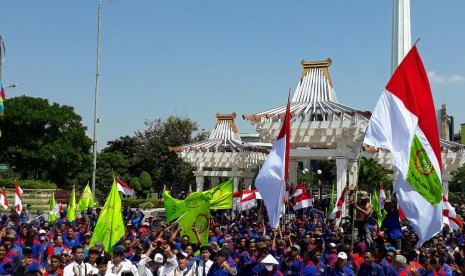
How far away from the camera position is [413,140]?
30.1 ft

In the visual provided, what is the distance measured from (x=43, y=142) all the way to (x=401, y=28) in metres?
27.0

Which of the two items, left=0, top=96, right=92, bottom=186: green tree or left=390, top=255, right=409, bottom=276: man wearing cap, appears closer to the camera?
left=390, top=255, right=409, bottom=276: man wearing cap

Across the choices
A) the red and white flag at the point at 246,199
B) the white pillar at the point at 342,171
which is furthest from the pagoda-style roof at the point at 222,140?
the red and white flag at the point at 246,199

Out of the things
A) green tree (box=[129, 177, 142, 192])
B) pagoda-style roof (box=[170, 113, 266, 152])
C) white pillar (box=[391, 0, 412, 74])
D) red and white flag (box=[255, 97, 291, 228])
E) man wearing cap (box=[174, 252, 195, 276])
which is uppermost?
white pillar (box=[391, 0, 412, 74])

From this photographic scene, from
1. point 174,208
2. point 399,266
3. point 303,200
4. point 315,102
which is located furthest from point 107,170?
point 399,266

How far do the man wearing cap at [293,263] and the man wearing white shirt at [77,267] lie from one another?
3.11 metres

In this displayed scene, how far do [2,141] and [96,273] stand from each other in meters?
42.0

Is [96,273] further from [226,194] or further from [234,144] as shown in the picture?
[234,144]

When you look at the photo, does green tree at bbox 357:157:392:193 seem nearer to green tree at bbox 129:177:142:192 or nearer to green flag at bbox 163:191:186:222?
green tree at bbox 129:177:142:192

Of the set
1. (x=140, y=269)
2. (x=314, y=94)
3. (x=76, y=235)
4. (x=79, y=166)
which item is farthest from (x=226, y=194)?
(x=79, y=166)

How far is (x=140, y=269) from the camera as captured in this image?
9.73 metres

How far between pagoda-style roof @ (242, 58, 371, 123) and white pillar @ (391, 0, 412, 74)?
48.0ft

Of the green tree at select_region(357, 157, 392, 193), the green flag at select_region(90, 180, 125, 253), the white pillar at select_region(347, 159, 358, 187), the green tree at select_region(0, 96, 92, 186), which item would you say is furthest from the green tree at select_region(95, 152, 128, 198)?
the green flag at select_region(90, 180, 125, 253)

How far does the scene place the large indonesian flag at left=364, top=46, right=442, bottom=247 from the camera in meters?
8.79
